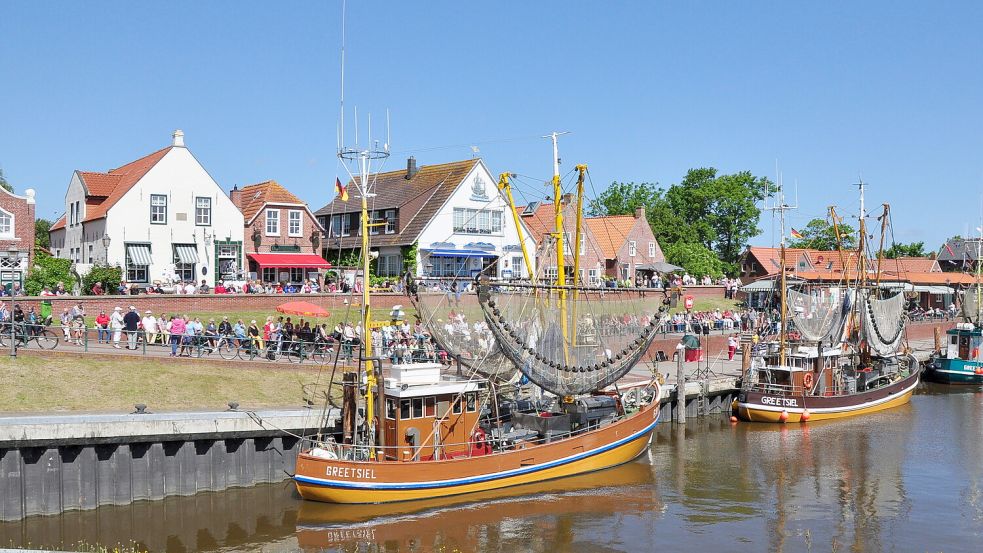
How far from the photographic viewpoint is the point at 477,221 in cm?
6172

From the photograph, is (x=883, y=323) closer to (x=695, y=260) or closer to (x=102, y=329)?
(x=695, y=260)

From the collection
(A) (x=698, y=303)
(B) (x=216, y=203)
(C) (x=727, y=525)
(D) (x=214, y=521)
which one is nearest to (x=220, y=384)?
(D) (x=214, y=521)

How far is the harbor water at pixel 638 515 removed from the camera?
23516 millimetres

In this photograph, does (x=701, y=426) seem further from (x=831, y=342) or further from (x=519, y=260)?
(x=519, y=260)

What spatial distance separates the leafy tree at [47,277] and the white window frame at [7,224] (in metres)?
3.78

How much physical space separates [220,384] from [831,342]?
28.4 meters

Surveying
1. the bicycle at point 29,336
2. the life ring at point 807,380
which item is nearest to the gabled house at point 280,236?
the bicycle at point 29,336

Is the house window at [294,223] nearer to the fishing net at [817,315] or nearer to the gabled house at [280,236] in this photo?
the gabled house at [280,236]

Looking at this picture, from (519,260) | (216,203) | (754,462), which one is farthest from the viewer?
(519,260)

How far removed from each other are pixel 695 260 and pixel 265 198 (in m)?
41.7

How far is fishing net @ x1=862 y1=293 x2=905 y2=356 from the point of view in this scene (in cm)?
4681

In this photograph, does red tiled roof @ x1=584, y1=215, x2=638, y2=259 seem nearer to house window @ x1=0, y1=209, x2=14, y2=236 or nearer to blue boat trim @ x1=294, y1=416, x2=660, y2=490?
house window @ x1=0, y1=209, x2=14, y2=236

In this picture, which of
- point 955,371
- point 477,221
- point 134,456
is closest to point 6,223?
point 477,221

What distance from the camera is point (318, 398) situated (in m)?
31.9
